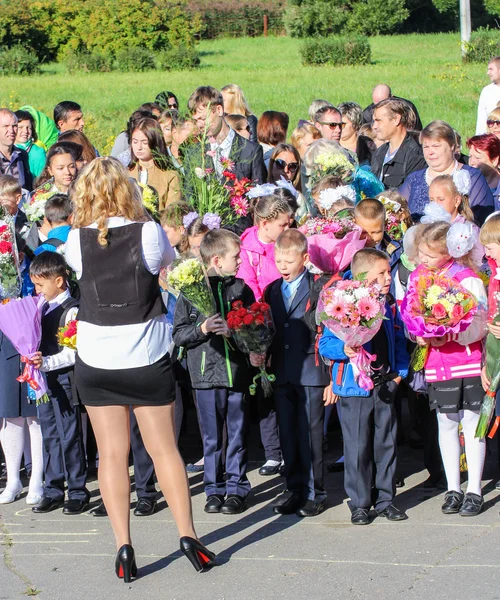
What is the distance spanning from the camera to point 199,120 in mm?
8914

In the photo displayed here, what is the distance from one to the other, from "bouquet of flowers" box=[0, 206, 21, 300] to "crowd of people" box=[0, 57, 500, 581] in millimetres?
136

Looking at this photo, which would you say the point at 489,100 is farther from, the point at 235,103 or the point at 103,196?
the point at 103,196

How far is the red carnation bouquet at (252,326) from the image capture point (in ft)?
19.9

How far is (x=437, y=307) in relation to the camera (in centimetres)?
577

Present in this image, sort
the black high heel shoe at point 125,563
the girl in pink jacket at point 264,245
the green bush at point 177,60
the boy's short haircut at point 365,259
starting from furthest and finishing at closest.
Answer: the green bush at point 177,60, the girl in pink jacket at point 264,245, the boy's short haircut at point 365,259, the black high heel shoe at point 125,563

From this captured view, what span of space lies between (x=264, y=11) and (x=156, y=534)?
68.0 m

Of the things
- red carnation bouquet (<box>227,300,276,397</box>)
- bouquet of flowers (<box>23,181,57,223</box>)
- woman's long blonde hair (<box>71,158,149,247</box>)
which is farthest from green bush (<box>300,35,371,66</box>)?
woman's long blonde hair (<box>71,158,149,247</box>)

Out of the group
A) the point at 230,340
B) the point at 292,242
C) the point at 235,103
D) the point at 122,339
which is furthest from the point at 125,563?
the point at 235,103

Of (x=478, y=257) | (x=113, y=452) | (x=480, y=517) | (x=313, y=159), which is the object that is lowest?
(x=480, y=517)

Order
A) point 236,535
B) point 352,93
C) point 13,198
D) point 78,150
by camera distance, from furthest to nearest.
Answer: point 352,93
point 78,150
point 13,198
point 236,535

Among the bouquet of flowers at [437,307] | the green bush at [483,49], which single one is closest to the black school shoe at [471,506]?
the bouquet of flowers at [437,307]

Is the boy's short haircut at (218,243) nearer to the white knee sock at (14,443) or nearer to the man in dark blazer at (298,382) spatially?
the man in dark blazer at (298,382)

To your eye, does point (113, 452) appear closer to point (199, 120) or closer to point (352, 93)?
point (199, 120)

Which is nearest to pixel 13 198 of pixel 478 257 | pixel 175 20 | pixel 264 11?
pixel 478 257
